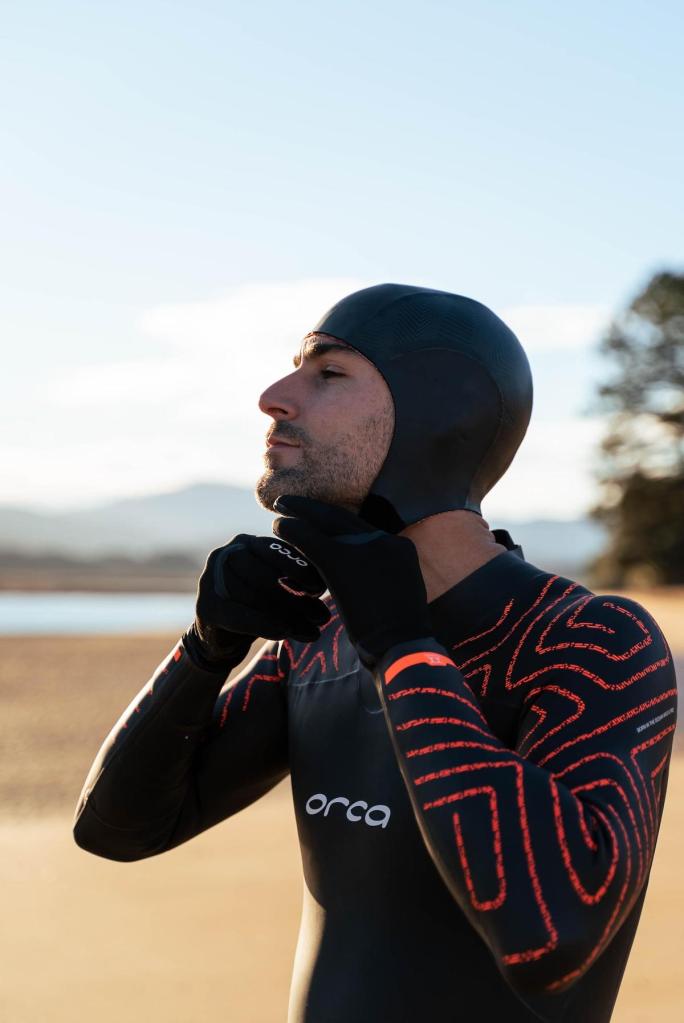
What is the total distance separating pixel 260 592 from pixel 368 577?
0.36 meters

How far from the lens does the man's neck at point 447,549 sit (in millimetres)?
2389

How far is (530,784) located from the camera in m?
1.80

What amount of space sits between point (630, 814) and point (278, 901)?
5.28 metres

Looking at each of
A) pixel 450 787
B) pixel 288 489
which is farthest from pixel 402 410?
pixel 450 787

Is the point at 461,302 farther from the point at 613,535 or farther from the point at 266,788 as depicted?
the point at 613,535

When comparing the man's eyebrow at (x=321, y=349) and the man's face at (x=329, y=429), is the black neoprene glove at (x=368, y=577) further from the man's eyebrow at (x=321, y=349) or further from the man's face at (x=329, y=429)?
the man's eyebrow at (x=321, y=349)

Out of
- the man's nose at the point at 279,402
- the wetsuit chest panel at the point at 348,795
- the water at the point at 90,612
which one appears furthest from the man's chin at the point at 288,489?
the water at the point at 90,612

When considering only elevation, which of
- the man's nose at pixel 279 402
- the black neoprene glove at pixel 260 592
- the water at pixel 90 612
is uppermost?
the water at pixel 90 612

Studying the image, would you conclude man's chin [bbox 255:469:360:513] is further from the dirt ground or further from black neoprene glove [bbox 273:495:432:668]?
the dirt ground

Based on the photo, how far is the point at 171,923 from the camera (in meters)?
6.45

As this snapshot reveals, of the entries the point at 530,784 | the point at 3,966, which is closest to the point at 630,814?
the point at 530,784

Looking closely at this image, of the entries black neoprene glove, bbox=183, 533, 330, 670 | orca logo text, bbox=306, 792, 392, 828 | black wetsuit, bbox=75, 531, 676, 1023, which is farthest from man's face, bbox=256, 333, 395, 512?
orca logo text, bbox=306, 792, 392, 828

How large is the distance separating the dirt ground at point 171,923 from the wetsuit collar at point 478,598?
10.9 feet

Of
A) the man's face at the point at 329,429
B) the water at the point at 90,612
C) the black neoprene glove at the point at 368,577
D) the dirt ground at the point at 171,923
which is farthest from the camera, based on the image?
the water at the point at 90,612
